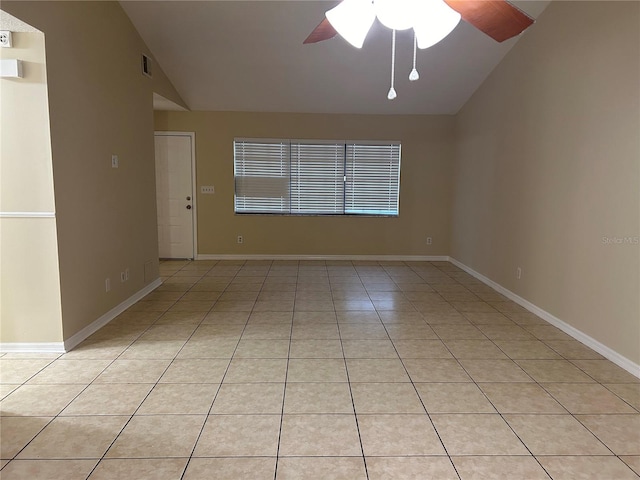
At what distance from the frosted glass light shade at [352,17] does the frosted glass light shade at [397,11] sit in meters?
0.10

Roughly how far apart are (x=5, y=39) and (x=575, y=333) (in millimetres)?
4755

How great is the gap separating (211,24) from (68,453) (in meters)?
4.08

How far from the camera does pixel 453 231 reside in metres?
6.36

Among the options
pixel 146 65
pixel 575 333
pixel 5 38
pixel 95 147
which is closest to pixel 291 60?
pixel 146 65

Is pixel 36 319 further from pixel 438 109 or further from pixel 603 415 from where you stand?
pixel 438 109

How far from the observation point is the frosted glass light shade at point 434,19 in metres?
1.78

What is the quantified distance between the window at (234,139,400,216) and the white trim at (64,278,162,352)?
91.4 inches

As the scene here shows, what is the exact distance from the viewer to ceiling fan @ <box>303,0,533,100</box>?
175 cm

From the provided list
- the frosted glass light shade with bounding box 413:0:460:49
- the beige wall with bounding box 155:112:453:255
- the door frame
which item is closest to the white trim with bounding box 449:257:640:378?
the beige wall with bounding box 155:112:453:255

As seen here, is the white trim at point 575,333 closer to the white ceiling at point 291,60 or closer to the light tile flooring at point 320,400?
the light tile flooring at point 320,400

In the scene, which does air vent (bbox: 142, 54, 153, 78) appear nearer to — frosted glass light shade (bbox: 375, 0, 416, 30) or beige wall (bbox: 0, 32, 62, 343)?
beige wall (bbox: 0, 32, 62, 343)

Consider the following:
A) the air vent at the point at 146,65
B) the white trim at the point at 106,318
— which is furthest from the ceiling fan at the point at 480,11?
the air vent at the point at 146,65

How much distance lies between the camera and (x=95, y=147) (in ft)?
10.9

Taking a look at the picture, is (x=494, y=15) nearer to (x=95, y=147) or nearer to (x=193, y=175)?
(x=95, y=147)
